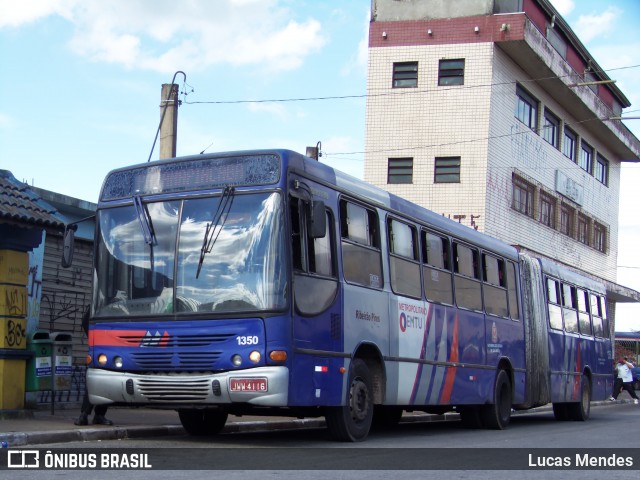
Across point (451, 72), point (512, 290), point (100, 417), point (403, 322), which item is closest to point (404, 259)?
point (403, 322)

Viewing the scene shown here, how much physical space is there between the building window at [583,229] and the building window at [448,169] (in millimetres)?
12137

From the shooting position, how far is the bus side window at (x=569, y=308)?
838 inches

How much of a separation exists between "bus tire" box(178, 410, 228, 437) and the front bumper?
1861 millimetres

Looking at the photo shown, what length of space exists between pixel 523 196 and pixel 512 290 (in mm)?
20856

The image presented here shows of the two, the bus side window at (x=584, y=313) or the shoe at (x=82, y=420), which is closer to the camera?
the shoe at (x=82, y=420)

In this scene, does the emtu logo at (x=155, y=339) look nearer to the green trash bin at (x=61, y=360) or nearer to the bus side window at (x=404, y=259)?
the bus side window at (x=404, y=259)

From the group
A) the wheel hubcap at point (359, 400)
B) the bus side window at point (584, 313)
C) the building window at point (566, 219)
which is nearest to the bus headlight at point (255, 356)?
the wheel hubcap at point (359, 400)

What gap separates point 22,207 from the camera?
46.8 ft

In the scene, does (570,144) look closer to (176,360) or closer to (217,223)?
(217,223)

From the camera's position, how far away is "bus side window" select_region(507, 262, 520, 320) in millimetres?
18281

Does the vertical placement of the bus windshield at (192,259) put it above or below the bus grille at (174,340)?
above
